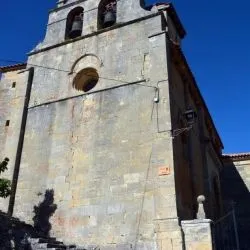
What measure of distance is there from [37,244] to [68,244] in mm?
1440

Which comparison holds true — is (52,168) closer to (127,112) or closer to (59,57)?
(127,112)

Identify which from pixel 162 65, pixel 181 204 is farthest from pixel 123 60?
pixel 181 204

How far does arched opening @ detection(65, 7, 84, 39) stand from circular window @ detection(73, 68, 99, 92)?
2.28 metres

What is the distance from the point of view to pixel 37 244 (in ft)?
29.7

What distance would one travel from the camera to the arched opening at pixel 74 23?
14.9 metres

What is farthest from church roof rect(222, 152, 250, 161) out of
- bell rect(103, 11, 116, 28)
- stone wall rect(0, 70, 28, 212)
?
A: stone wall rect(0, 70, 28, 212)

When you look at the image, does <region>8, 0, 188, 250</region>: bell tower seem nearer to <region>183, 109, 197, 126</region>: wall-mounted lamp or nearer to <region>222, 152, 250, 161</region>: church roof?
<region>183, 109, 197, 126</region>: wall-mounted lamp

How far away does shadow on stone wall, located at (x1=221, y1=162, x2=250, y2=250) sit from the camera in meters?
17.2

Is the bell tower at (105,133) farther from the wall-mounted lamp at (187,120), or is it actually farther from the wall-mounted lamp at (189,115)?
the wall-mounted lamp at (189,115)

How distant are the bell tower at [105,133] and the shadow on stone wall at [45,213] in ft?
0.54

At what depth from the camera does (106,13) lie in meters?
14.8

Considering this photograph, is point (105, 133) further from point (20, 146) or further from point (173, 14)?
point (173, 14)

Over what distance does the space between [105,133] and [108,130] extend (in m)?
0.13

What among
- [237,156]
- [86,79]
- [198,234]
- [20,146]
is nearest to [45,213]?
[20,146]
